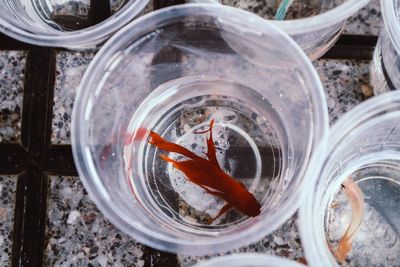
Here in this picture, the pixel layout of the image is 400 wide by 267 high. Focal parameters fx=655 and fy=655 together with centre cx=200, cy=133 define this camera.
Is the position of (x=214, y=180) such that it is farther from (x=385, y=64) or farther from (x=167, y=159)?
(x=385, y=64)

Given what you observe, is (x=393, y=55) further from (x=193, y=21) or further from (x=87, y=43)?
(x=87, y=43)

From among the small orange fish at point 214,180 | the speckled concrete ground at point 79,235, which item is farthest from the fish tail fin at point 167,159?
the speckled concrete ground at point 79,235

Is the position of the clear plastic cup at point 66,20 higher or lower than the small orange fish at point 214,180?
higher

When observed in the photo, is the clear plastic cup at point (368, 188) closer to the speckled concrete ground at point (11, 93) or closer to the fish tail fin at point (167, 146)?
the fish tail fin at point (167, 146)

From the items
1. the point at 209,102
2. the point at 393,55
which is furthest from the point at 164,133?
the point at 393,55

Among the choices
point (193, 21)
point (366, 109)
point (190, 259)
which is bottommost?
point (190, 259)

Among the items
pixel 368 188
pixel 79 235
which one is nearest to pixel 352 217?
pixel 368 188
